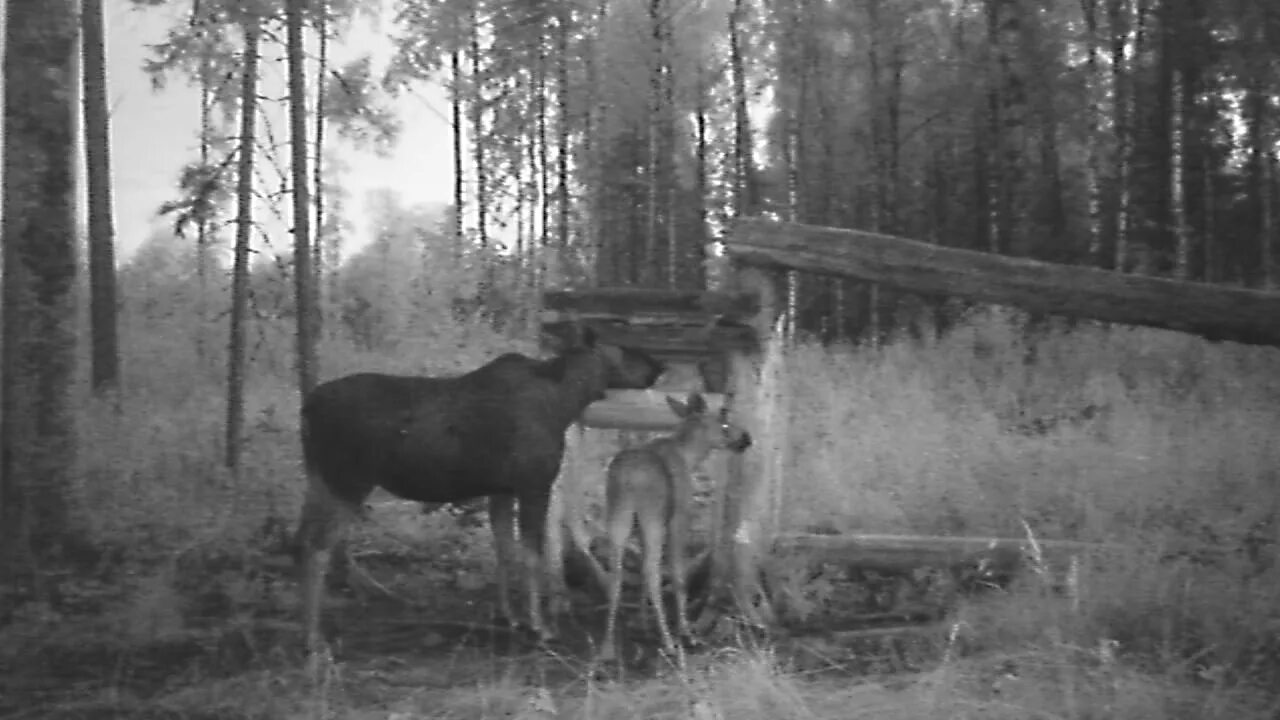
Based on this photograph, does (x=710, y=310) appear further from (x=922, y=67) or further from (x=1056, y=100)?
(x=922, y=67)

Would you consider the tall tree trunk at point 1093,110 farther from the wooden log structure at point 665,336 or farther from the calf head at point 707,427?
the calf head at point 707,427

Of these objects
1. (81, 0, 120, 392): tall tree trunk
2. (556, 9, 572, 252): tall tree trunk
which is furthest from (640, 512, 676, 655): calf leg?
(556, 9, 572, 252): tall tree trunk

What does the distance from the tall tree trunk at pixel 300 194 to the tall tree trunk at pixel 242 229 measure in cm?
72

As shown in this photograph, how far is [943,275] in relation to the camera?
246 inches

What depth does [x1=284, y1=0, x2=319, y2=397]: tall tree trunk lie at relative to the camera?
418 inches

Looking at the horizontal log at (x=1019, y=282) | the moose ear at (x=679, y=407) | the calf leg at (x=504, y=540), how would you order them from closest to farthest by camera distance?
the horizontal log at (x=1019, y=282) → the moose ear at (x=679, y=407) → the calf leg at (x=504, y=540)

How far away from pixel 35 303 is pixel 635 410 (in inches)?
168

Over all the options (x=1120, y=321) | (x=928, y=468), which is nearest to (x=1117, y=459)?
(x=928, y=468)

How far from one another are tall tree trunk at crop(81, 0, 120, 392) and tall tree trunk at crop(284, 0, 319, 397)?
529cm

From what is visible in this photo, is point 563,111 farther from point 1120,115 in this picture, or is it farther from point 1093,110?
point 1120,115

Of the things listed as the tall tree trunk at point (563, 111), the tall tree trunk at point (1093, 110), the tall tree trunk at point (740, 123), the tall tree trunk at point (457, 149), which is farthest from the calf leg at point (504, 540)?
the tall tree trunk at point (740, 123)

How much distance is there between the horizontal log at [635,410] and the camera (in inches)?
280

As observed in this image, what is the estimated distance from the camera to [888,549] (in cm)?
698

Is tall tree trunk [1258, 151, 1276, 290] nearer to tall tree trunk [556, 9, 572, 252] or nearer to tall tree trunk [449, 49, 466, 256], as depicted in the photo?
Answer: tall tree trunk [556, 9, 572, 252]
